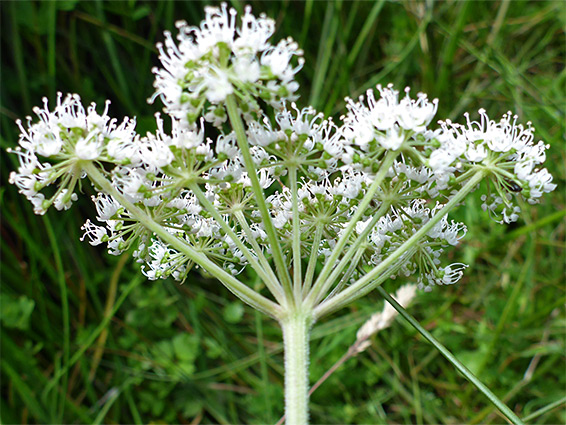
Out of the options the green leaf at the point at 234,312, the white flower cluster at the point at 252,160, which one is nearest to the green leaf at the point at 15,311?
the green leaf at the point at 234,312

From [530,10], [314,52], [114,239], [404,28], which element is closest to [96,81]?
[314,52]

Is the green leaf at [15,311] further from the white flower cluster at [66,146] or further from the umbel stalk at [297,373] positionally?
the umbel stalk at [297,373]

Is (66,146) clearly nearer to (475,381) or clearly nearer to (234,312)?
(475,381)

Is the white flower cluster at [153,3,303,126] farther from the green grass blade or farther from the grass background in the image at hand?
the grass background

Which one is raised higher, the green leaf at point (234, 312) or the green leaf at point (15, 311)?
the green leaf at point (234, 312)

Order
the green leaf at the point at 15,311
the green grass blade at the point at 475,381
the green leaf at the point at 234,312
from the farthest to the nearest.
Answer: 1. the green leaf at the point at 234,312
2. the green leaf at the point at 15,311
3. the green grass blade at the point at 475,381

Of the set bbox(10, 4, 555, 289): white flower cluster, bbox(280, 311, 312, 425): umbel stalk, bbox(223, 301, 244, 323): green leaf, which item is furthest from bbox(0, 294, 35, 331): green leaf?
bbox(280, 311, 312, 425): umbel stalk

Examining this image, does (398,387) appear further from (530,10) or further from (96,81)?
(530,10)
